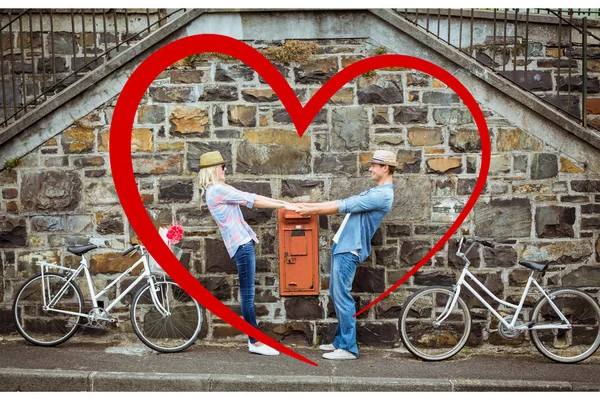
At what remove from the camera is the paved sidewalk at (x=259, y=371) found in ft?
21.4

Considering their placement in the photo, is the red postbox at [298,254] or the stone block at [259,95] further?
the stone block at [259,95]

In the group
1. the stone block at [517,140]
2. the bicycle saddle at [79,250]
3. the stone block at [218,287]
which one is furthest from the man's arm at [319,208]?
the bicycle saddle at [79,250]

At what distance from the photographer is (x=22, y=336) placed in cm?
765

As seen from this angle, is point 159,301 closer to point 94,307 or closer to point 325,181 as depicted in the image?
point 94,307

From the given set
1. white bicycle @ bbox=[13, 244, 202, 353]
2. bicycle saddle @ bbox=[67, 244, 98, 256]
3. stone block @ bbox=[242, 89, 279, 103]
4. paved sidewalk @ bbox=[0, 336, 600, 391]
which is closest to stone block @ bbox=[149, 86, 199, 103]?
stone block @ bbox=[242, 89, 279, 103]

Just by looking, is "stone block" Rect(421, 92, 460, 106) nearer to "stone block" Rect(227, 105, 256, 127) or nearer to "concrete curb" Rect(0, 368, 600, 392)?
"stone block" Rect(227, 105, 256, 127)

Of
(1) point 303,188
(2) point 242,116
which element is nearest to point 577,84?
(1) point 303,188

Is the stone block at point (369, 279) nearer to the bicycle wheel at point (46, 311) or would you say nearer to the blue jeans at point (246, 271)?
the blue jeans at point (246, 271)

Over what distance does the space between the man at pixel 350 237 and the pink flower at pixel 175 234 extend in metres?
1.24

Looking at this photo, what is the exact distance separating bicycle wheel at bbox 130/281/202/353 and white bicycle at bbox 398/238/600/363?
81.2 inches

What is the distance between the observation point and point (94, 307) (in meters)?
7.54

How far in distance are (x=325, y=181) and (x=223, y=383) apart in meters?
2.22

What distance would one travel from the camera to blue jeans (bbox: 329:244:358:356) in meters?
7.25

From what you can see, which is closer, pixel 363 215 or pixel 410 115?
pixel 363 215
